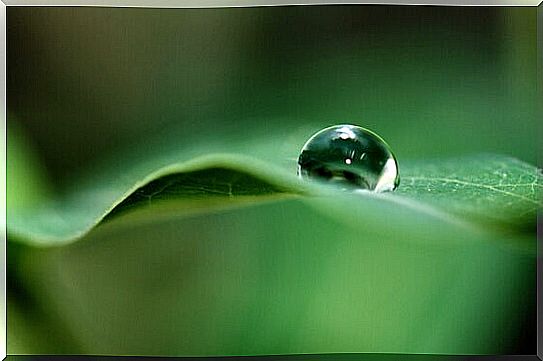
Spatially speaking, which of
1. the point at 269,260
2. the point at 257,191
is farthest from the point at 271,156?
the point at 269,260

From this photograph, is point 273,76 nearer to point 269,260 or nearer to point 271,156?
point 271,156


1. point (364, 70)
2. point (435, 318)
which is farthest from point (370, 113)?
point (435, 318)

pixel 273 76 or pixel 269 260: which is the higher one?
pixel 273 76

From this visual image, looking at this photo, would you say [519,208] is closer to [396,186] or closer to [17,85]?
[396,186]

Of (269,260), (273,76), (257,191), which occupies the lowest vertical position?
(269,260)

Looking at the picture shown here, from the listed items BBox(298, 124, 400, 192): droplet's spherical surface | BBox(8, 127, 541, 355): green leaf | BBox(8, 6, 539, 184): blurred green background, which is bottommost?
BBox(8, 127, 541, 355): green leaf

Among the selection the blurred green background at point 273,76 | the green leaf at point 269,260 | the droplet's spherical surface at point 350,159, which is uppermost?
the blurred green background at point 273,76

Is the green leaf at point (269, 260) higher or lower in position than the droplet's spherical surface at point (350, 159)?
lower
